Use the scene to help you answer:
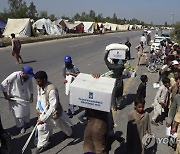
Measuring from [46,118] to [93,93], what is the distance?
146 centimetres

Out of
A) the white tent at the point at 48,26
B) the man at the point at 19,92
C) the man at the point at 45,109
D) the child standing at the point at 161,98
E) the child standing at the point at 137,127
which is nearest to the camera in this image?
the child standing at the point at 137,127

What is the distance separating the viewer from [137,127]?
4.88 metres

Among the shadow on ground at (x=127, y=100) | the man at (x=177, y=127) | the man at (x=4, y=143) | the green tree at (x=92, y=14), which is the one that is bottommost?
the shadow on ground at (x=127, y=100)

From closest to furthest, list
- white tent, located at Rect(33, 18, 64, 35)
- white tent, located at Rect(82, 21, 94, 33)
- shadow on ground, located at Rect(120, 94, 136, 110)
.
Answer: shadow on ground, located at Rect(120, 94, 136, 110), white tent, located at Rect(33, 18, 64, 35), white tent, located at Rect(82, 21, 94, 33)

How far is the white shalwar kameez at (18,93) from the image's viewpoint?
610 centimetres

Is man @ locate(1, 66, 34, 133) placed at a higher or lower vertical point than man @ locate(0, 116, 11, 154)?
higher

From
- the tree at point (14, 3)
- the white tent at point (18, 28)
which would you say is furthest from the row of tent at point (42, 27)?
the tree at point (14, 3)

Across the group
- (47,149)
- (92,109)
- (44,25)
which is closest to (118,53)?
(47,149)

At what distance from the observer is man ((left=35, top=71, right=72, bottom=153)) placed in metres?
5.27

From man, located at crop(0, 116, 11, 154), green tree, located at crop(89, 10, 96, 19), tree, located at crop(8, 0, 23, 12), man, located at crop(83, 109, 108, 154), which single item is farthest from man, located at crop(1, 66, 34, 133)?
green tree, located at crop(89, 10, 96, 19)

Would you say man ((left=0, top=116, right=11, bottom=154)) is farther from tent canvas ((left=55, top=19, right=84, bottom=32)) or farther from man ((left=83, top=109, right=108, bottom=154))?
tent canvas ((left=55, top=19, right=84, bottom=32))

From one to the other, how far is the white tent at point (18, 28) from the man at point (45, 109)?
99.6 ft

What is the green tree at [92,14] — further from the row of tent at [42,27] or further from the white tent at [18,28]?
the white tent at [18,28]

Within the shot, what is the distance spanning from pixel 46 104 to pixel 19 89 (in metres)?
1.08
